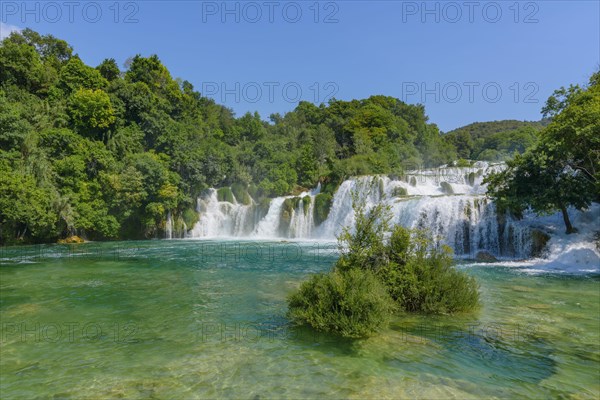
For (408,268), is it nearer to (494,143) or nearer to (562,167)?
(562,167)

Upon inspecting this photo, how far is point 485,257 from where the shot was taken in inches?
759

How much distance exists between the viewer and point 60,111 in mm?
36125

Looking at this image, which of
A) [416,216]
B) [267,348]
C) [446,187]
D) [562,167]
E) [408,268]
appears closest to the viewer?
[267,348]

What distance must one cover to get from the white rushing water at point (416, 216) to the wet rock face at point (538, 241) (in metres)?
0.04

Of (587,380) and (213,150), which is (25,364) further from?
(213,150)

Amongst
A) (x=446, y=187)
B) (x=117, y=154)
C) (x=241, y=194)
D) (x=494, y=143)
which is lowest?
(x=241, y=194)

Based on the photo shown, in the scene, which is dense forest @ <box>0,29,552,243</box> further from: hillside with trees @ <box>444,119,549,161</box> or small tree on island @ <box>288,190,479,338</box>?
hillside with trees @ <box>444,119,549,161</box>

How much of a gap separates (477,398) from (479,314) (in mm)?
4482

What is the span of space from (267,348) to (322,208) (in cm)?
2689

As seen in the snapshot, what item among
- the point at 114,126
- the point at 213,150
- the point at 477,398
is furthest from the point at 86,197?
the point at 477,398

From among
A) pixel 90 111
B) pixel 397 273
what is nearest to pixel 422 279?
pixel 397 273

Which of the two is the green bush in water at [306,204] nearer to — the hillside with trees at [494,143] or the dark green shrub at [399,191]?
the dark green shrub at [399,191]

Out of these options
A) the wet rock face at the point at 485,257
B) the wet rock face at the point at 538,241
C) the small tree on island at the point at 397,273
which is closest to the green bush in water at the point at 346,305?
the small tree on island at the point at 397,273

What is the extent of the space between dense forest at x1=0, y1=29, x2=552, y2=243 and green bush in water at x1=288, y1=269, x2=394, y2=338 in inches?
1020
